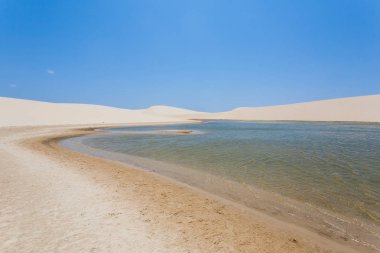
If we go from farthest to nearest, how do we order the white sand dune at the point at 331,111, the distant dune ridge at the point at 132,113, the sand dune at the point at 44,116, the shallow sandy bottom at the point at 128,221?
the white sand dune at the point at 331,111 → the distant dune ridge at the point at 132,113 → the sand dune at the point at 44,116 → the shallow sandy bottom at the point at 128,221

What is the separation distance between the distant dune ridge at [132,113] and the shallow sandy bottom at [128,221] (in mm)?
44593

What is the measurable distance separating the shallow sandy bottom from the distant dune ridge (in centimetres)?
4459

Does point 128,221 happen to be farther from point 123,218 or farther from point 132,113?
point 132,113

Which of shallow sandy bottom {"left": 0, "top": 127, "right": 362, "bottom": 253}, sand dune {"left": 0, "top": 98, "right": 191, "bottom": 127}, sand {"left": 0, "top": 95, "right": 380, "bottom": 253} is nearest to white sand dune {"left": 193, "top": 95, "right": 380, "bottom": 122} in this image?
sand dune {"left": 0, "top": 98, "right": 191, "bottom": 127}

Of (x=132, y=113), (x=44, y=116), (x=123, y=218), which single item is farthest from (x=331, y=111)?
(x=123, y=218)

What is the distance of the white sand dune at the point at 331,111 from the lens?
3329 inches

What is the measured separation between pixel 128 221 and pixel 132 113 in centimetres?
8383

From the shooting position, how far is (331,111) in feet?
317

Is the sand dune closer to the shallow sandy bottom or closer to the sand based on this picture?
the sand

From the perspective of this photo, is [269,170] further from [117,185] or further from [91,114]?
[91,114]

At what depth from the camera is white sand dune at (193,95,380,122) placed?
8456cm

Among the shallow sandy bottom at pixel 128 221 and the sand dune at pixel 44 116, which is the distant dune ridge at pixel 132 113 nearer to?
the sand dune at pixel 44 116

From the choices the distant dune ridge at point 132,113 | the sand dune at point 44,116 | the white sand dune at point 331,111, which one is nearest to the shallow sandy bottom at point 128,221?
the distant dune ridge at point 132,113

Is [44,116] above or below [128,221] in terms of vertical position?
above
